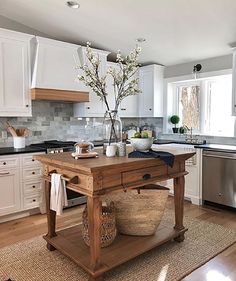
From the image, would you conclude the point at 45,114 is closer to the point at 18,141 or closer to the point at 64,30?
the point at 18,141

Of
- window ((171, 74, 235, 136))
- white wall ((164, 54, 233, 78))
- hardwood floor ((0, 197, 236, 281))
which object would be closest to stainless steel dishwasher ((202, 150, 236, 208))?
hardwood floor ((0, 197, 236, 281))

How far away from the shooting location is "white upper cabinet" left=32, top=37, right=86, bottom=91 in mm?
3820

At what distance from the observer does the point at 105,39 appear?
4.40 metres

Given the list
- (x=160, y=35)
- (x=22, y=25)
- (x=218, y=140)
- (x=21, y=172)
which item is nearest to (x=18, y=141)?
(x=21, y=172)

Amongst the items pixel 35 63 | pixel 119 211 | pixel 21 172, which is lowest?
pixel 119 211

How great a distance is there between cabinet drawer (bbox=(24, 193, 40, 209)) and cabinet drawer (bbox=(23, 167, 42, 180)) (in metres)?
0.26

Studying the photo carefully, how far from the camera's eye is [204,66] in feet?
15.0

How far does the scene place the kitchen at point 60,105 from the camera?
3.54m

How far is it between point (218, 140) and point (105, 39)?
8.28ft

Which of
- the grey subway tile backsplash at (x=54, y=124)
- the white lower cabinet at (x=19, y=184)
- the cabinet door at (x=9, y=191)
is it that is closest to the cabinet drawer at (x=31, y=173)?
the white lower cabinet at (x=19, y=184)

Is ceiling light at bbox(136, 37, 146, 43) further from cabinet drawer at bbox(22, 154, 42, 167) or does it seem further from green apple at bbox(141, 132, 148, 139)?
cabinet drawer at bbox(22, 154, 42, 167)

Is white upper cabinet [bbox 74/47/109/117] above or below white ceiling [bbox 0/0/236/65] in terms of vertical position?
below

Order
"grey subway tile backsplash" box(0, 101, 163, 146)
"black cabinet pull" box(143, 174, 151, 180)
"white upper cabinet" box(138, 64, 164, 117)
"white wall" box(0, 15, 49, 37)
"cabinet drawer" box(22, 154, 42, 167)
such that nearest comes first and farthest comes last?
"black cabinet pull" box(143, 174, 151, 180)
"cabinet drawer" box(22, 154, 42, 167)
"white wall" box(0, 15, 49, 37)
"grey subway tile backsplash" box(0, 101, 163, 146)
"white upper cabinet" box(138, 64, 164, 117)

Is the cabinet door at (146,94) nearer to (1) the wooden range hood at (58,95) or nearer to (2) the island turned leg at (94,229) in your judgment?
(1) the wooden range hood at (58,95)
